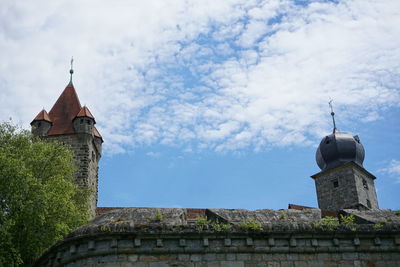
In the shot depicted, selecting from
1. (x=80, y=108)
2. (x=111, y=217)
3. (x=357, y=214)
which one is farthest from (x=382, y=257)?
(x=80, y=108)

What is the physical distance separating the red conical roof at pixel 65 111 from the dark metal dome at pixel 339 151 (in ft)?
102

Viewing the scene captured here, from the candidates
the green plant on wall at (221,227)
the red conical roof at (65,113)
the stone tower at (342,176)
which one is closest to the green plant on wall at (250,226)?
the green plant on wall at (221,227)

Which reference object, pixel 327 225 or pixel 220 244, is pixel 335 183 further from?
pixel 220 244

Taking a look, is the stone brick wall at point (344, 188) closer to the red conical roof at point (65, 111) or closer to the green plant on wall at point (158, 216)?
the red conical roof at point (65, 111)

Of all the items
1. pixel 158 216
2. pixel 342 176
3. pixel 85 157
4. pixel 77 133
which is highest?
pixel 342 176

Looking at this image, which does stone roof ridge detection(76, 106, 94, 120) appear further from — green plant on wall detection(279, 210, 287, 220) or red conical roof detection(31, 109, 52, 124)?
green plant on wall detection(279, 210, 287, 220)

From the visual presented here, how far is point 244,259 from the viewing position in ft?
35.3

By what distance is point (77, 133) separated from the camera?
4319cm

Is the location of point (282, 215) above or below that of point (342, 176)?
below

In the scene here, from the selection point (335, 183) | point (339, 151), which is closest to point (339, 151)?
point (339, 151)

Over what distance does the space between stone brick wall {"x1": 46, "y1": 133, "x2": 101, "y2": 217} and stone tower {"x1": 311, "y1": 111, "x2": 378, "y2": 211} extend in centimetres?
3002

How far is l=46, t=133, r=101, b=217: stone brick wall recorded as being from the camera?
4012 centimetres

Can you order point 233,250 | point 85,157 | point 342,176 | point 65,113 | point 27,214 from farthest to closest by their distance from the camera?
point 342,176
point 65,113
point 85,157
point 27,214
point 233,250

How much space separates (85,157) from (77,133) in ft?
8.87
